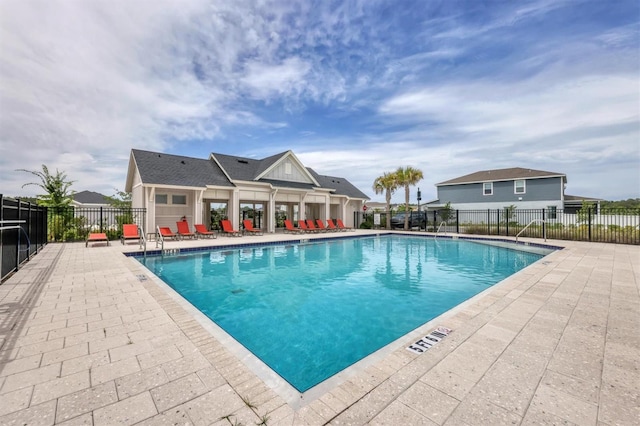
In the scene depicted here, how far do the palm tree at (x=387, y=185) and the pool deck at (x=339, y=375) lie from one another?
22015mm

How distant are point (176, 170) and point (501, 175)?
2987 centimetres

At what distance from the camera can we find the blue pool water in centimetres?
400

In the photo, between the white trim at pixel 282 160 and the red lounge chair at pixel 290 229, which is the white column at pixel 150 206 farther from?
the red lounge chair at pixel 290 229

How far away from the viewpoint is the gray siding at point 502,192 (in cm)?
2525

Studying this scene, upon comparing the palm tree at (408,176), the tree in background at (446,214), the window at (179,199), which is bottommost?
the tree in background at (446,214)

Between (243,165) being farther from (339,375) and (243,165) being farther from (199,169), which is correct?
(339,375)

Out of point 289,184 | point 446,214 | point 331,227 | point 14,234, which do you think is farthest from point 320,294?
point 446,214

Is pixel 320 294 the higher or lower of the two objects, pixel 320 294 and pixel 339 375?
the lower

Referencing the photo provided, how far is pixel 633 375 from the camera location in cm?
248

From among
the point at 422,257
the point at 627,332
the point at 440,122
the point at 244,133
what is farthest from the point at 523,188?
the point at 627,332

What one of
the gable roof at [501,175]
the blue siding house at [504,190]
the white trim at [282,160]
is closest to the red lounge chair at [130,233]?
the white trim at [282,160]

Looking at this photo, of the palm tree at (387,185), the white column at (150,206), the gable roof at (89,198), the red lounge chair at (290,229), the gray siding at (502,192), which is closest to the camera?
the white column at (150,206)

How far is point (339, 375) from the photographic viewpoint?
2527mm

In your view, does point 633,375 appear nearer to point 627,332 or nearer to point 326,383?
point 627,332
